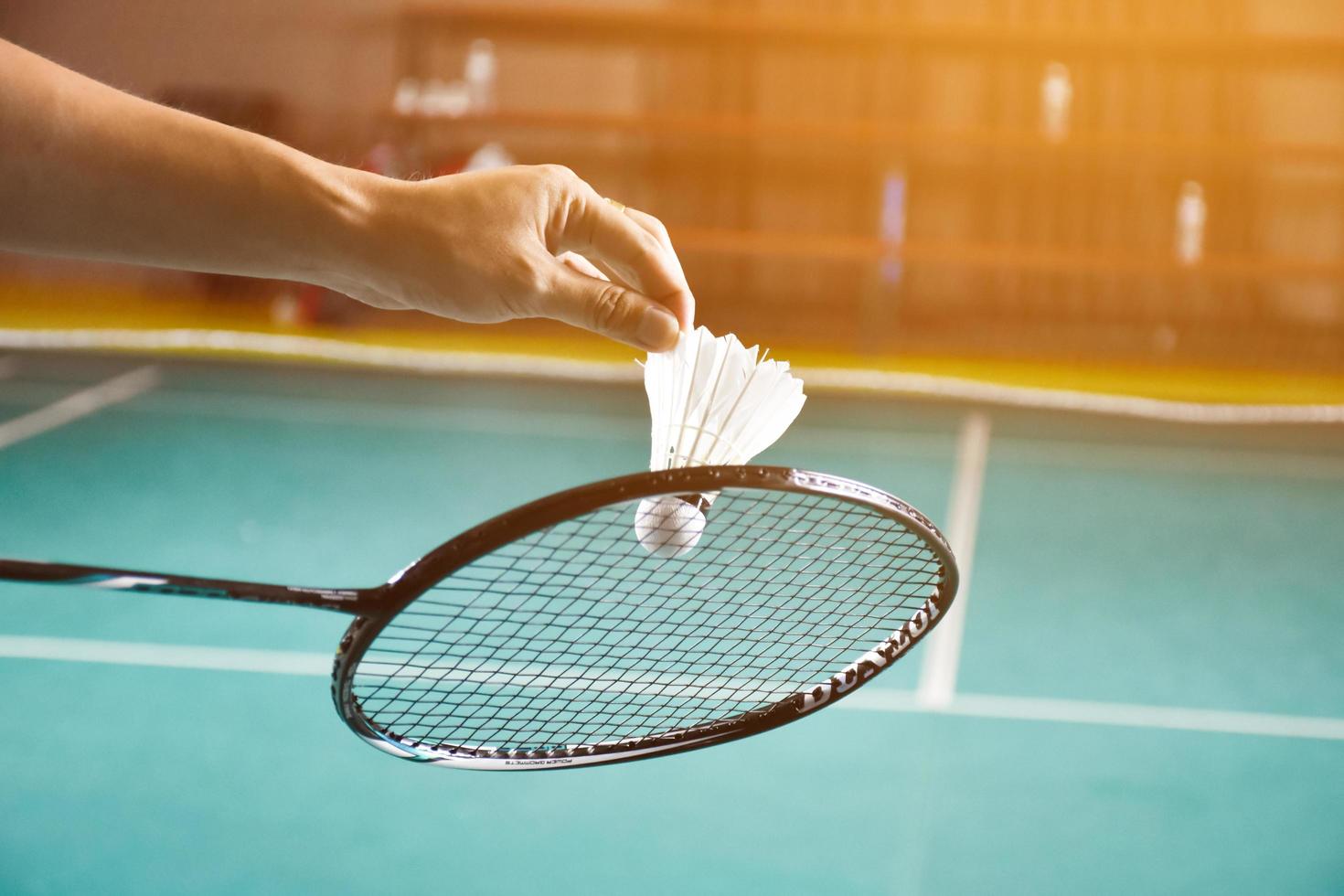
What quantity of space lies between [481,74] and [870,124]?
1.95 m

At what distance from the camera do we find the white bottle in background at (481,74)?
6.50 m

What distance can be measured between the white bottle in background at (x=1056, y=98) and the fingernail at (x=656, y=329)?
5518 mm

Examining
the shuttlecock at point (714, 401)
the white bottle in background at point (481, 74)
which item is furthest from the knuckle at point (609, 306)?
the white bottle in background at point (481, 74)

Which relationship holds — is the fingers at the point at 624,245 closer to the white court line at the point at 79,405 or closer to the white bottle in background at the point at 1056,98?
the white court line at the point at 79,405

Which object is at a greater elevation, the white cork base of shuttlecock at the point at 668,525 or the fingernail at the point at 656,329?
the fingernail at the point at 656,329

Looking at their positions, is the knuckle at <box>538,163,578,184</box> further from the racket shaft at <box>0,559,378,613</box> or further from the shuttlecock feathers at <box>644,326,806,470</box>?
the racket shaft at <box>0,559,378,613</box>

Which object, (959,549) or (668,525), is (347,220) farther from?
(959,549)

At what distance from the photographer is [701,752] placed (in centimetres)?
220

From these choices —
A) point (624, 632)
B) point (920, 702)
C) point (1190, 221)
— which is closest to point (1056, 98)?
point (1190, 221)

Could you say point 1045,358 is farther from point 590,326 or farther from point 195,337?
point 590,326

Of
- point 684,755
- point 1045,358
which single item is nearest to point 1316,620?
point 684,755

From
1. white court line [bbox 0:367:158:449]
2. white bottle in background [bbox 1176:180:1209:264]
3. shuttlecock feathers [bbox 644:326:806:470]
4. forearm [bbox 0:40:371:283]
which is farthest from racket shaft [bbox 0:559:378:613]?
white bottle in background [bbox 1176:180:1209:264]

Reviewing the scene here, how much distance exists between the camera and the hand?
108cm

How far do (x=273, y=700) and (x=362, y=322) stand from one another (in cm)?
425
